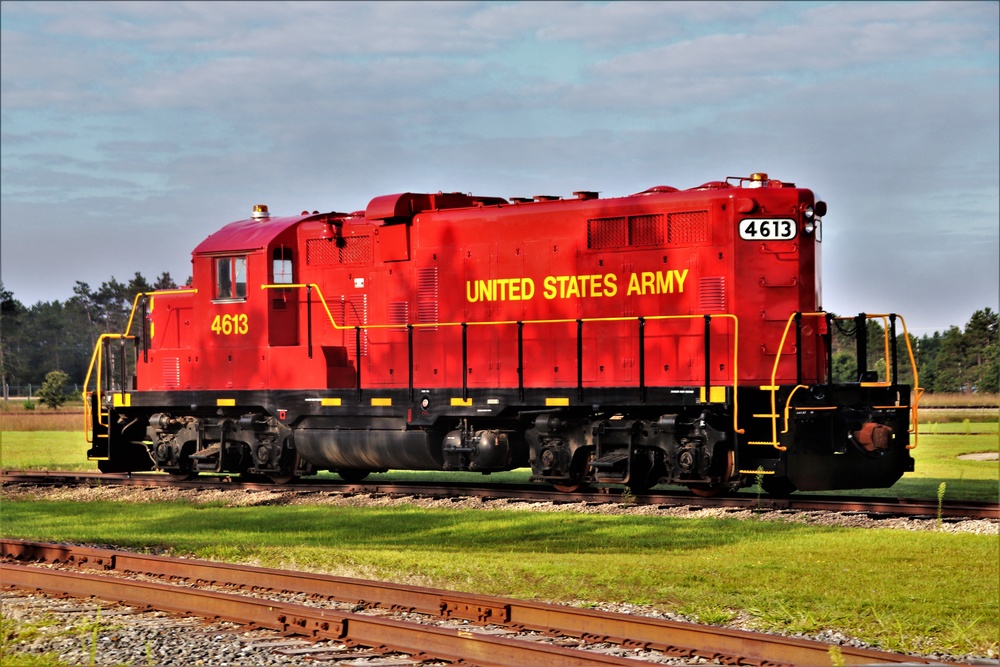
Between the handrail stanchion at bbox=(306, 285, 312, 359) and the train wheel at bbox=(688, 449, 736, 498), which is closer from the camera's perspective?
the train wheel at bbox=(688, 449, 736, 498)

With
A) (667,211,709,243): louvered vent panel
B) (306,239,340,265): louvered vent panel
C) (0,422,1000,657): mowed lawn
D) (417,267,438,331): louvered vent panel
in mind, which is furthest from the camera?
(306,239,340,265): louvered vent panel

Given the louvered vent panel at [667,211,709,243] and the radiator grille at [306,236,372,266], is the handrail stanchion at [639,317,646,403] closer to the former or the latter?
the louvered vent panel at [667,211,709,243]

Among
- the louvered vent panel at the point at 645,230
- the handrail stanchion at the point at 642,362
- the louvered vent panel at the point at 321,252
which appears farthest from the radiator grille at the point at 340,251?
the handrail stanchion at the point at 642,362

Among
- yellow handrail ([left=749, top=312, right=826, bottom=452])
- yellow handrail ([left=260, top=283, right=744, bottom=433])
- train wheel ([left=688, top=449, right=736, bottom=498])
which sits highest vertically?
yellow handrail ([left=260, top=283, right=744, bottom=433])

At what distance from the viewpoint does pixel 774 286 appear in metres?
14.6

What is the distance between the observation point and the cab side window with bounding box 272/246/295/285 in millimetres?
17828

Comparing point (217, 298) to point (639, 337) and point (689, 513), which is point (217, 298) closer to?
point (639, 337)

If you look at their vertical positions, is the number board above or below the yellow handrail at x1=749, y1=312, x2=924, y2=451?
above

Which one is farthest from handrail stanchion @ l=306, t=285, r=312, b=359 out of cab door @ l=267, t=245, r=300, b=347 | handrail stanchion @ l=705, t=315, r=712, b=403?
handrail stanchion @ l=705, t=315, r=712, b=403

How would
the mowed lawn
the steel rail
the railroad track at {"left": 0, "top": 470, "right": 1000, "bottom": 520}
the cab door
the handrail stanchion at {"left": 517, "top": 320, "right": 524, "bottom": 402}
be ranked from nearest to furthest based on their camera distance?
the steel rail → the mowed lawn → the railroad track at {"left": 0, "top": 470, "right": 1000, "bottom": 520} → the handrail stanchion at {"left": 517, "top": 320, "right": 524, "bottom": 402} → the cab door

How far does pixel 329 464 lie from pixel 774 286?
23.5 ft

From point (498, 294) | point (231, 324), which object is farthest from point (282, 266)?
point (498, 294)

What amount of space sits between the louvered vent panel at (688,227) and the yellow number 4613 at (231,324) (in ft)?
22.5

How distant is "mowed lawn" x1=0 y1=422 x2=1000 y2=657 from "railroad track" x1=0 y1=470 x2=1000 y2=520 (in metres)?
1.09
